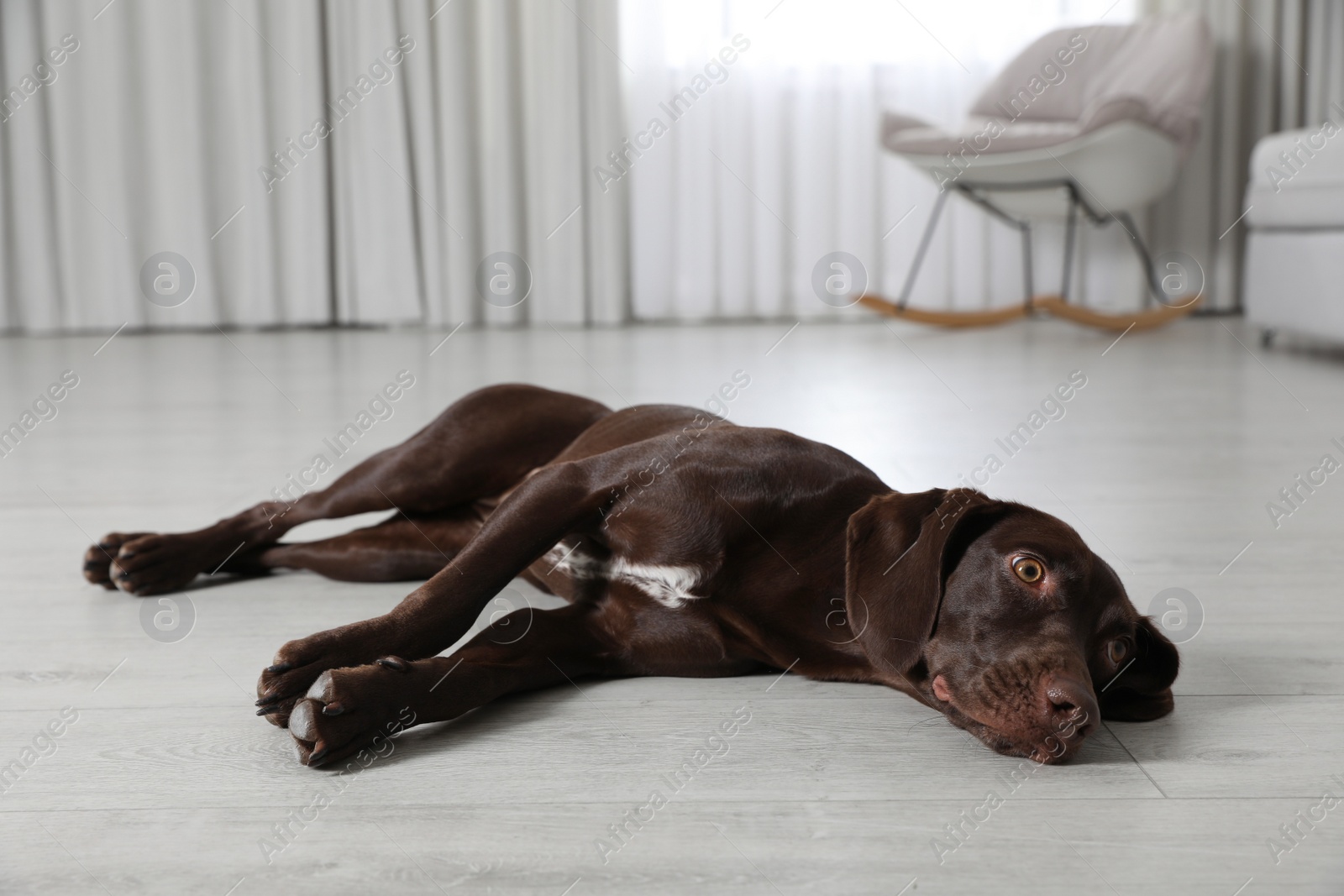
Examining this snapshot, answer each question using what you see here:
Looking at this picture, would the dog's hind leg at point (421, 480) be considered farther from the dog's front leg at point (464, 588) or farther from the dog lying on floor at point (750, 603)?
the dog's front leg at point (464, 588)

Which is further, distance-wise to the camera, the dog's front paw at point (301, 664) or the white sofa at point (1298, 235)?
the white sofa at point (1298, 235)

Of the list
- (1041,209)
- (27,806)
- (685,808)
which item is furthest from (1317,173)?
(27,806)

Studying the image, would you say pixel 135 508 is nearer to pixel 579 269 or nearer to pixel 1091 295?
pixel 579 269

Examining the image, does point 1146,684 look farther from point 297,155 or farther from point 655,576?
point 297,155

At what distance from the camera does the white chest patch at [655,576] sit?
4.32ft

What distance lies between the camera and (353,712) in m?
1.14

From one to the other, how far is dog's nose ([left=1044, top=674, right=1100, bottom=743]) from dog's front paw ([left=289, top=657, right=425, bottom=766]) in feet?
1.98

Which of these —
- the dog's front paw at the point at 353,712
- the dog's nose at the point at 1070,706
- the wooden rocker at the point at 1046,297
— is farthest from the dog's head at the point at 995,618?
the wooden rocker at the point at 1046,297

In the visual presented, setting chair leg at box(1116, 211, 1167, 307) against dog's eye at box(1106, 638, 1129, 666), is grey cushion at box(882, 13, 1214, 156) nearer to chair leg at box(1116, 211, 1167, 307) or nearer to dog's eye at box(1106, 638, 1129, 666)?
chair leg at box(1116, 211, 1167, 307)

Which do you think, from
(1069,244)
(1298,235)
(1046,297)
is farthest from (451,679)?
(1069,244)

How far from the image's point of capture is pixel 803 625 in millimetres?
1314

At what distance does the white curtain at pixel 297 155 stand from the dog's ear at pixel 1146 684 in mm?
4748

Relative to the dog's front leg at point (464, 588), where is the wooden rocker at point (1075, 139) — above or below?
above

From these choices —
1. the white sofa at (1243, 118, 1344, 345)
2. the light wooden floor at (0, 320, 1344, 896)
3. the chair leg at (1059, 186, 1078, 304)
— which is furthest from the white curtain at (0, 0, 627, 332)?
the light wooden floor at (0, 320, 1344, 896)
